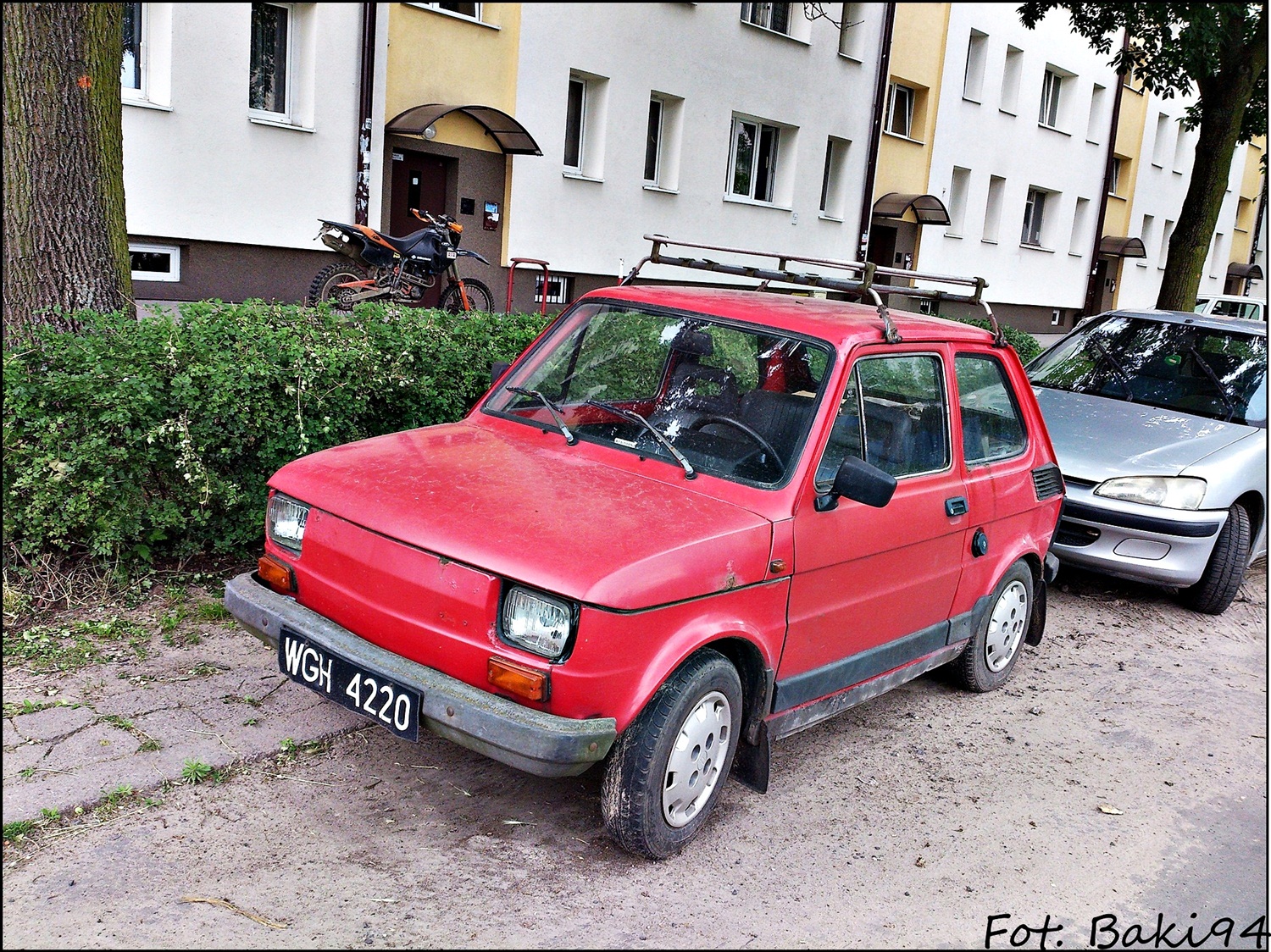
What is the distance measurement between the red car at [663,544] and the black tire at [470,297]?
8.93m

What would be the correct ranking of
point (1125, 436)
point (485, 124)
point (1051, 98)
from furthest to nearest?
point (1051, 98), point (485, 124), point (1125, 436)

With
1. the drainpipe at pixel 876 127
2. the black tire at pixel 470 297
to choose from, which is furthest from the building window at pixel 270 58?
the drainpipe at pixel 876 127

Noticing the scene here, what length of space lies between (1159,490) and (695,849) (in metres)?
4.61

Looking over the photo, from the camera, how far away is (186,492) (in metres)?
5.32

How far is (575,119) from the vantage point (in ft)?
63.6

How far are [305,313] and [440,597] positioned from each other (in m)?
3.12

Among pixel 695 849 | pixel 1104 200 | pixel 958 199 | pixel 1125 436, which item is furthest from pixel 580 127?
pixel 1104 200

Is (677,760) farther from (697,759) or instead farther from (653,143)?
(653,143)

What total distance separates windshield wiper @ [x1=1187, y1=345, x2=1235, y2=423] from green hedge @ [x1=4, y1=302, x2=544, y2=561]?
546 cm

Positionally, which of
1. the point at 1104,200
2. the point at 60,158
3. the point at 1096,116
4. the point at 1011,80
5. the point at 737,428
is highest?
the point at 1011,80

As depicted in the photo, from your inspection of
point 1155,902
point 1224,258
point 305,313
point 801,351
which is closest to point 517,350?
point 305,313

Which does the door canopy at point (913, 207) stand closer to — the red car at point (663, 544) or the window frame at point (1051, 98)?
the window frame at point (1051, 98)

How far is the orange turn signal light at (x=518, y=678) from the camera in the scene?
3322 mm

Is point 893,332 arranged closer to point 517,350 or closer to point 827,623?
point 827,623
